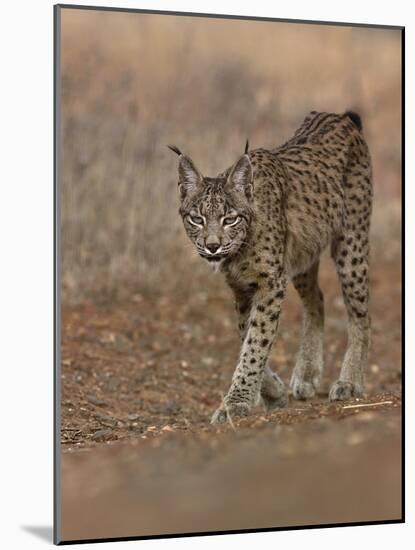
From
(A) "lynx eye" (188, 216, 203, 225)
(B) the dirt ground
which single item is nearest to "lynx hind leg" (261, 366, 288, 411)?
(B) the dirt ground

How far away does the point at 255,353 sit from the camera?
27.2 ft

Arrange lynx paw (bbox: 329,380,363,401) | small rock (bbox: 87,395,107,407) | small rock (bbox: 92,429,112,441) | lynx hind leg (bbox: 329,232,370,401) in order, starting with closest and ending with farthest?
small rock (bbox: 92,429,112,441), lynx paw (bbox: 329,380,363,401), lynx hind leg (bbox: 329,232,370,401), small rock (bbox: 87,395,107,407)

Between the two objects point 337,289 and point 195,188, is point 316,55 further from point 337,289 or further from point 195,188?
point 337,289

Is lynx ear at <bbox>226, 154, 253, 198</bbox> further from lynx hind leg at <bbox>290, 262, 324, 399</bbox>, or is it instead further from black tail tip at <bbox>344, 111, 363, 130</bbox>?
black tail tip at <bbox>344, 111, 363, 130</bbox>

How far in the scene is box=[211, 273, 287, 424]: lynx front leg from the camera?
327 inches

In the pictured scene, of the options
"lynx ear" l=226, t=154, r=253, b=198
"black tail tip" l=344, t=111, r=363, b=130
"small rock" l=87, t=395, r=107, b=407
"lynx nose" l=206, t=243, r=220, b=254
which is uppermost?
"black tail tip" l=344, t=111, r=363, b=130

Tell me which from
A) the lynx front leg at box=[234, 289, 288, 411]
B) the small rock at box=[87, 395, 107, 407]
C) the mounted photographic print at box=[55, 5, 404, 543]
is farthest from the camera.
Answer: the small rock at box=[87, 395, 107, 407]

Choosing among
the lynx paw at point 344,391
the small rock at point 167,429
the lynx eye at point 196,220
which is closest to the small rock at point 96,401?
the small rock at point 167,429

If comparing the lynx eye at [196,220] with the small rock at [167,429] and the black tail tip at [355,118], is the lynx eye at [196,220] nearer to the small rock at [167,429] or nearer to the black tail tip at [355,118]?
the small rock at [167,429]

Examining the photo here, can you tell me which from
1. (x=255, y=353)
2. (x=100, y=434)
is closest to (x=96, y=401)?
(x=100, y=434)

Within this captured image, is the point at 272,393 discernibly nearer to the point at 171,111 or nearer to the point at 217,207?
the point at 217,207

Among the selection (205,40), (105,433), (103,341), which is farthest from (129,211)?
(105,433)

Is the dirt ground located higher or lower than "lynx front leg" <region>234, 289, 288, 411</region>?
lower

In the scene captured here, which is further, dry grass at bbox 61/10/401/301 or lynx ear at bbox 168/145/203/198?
dry grass at bbox 61/10/401/301
